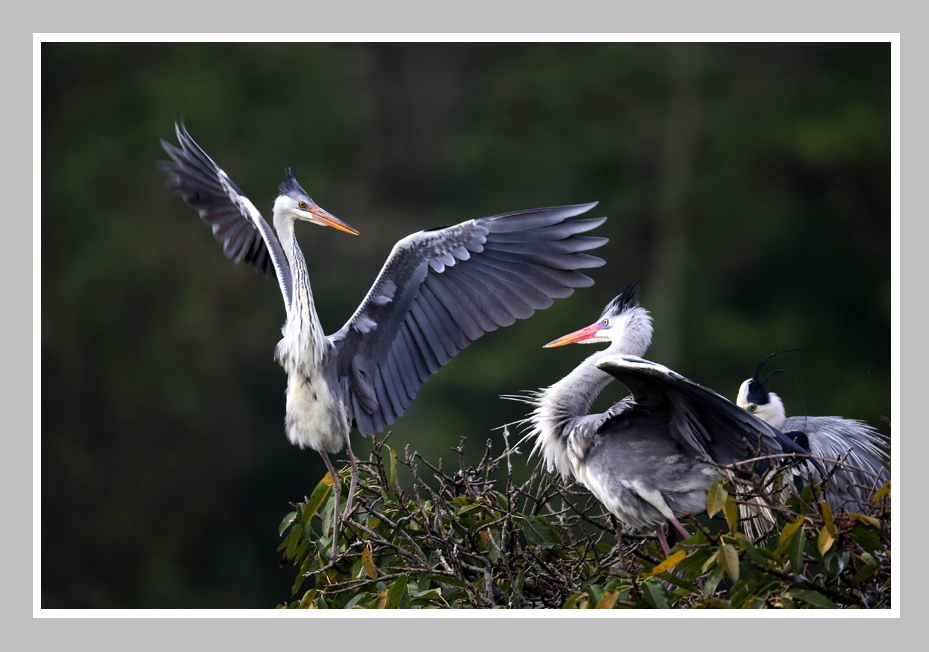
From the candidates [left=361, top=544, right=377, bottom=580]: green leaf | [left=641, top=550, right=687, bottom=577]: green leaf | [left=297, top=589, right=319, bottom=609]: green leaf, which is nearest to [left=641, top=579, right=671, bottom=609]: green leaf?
[left=641, top=550, right=687, bottom=577]: green leaf

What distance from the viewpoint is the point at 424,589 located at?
1.82 m

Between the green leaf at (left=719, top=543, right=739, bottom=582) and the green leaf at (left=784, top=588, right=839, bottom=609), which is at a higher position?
the green leaf at (left=719, top=543, right=739, bottom=582)

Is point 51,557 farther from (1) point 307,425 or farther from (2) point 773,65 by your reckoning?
(2) point 773,65

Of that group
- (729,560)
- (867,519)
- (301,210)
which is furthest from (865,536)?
(301,210)

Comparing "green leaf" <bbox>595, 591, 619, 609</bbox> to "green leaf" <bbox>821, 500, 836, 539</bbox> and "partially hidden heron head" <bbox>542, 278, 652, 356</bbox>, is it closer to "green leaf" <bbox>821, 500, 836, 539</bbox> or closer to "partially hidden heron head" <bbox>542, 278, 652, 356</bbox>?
"green leaf" <bbox>821, 500, 836, 539</bbox>

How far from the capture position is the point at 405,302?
94.0 inches

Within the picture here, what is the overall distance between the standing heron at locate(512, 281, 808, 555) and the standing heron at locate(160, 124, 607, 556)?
0.30 meters

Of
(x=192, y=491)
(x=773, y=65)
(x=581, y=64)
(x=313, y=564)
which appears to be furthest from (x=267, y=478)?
(x=313, y=564)

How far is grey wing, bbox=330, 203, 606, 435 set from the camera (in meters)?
2.31

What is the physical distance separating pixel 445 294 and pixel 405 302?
3.9 inches

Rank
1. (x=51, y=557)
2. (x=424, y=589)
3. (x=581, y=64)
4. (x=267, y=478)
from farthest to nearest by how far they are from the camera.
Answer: (x=581, y=64), (x=267, y=478), (x=51, y=557), (x=424, y=589)

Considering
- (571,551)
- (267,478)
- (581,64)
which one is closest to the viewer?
(571,551)

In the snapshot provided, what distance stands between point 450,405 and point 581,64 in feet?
9.16

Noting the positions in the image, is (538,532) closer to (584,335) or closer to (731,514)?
(731,514)
